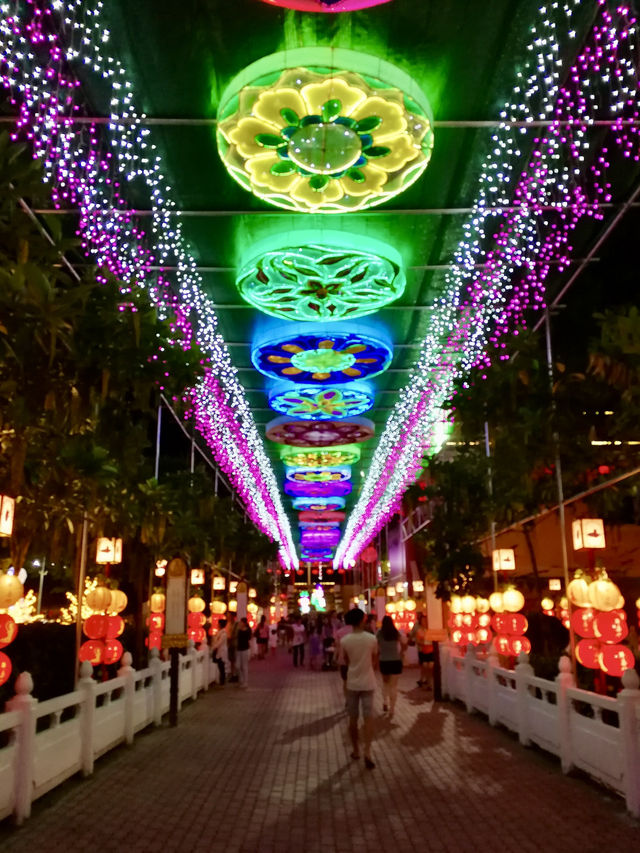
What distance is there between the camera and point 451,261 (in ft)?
34.7

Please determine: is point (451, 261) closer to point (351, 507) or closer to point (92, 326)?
point (92, 326)

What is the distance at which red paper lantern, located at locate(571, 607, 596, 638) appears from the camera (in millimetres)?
7509

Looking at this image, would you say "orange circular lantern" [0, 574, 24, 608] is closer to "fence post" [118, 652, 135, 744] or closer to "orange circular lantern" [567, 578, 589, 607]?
"fence post" [118, 652, 135, 744]

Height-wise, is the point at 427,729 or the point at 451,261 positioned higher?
the point at 451,261

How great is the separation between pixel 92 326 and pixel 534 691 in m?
6.20

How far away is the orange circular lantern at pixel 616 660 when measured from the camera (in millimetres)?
7008

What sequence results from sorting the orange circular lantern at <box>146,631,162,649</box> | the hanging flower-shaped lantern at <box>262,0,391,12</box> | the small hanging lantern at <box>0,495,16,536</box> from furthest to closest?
the orange circular lantern at <box>146,631,162,649</box>, the small hanging lantern at <box>0,495,16,536</box>, the hanging flower-shaped lantern at <box>262,0,391,12</box>

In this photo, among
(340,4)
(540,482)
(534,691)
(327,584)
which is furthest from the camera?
(327,584)

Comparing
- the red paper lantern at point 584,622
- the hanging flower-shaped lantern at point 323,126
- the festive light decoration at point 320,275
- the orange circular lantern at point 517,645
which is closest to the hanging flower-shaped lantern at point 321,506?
the orange circular lantern at point 517,645

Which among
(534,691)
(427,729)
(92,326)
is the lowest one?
(427,729)

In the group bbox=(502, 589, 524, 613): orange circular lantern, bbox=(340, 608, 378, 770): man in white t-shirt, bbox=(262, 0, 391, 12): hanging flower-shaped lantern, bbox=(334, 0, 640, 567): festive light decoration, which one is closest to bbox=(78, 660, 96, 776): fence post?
bbox=(340, 608, 378, 770): man in white t-shirt

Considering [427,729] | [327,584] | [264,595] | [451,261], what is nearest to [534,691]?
[427,729]

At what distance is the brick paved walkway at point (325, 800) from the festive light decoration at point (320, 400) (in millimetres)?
6842

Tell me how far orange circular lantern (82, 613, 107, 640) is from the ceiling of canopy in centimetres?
452
